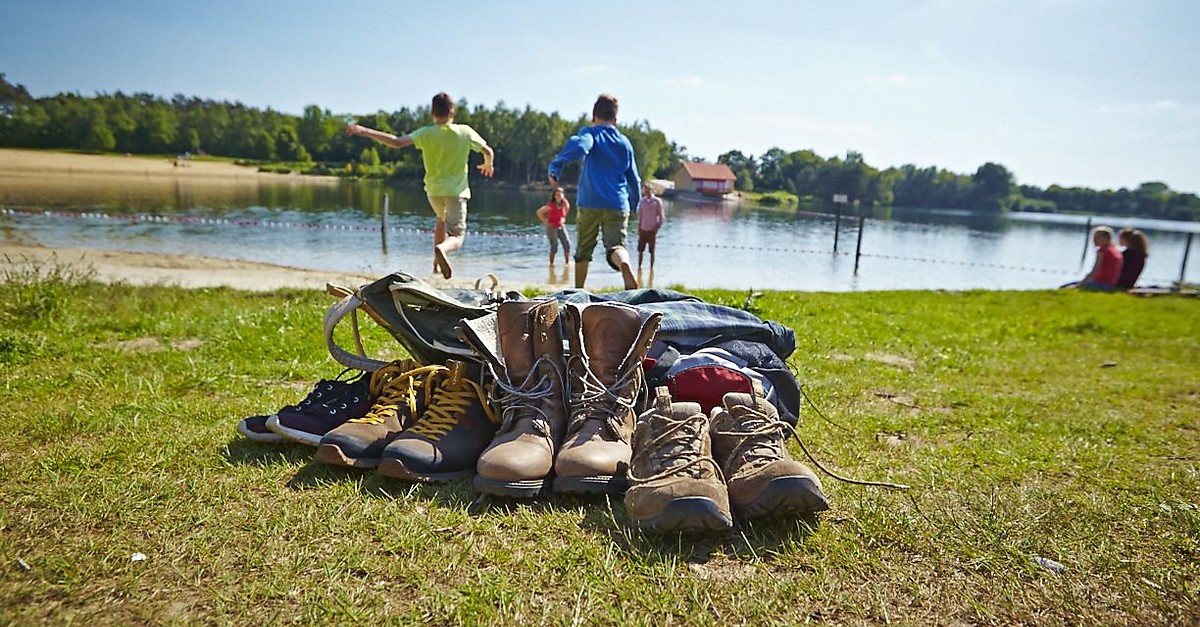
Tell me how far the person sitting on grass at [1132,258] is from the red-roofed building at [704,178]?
102m

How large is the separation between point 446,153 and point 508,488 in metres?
7.68

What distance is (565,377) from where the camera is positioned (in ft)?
8.89

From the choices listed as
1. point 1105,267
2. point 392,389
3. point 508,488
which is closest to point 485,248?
point 1105,267

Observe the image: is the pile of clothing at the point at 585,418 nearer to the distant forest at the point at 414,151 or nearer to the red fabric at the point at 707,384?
the red fabric at the point at 707,384

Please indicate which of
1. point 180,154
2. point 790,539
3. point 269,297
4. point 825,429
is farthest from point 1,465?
point 180,154

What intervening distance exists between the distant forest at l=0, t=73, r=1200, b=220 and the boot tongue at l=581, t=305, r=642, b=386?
95.3 meters

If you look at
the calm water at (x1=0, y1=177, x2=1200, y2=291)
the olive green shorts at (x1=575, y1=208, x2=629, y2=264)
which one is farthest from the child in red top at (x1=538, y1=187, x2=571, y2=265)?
the olive green shorts at (x1=575, y1=208, x2=629, y2=264)

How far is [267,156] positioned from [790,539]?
445ft

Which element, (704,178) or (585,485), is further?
(704,178)

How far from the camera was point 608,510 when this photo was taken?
226cm

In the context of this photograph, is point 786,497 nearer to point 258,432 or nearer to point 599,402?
point 599,402

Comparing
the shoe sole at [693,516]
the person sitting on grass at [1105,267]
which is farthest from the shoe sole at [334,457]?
the person sitting on grass at [1105,267]

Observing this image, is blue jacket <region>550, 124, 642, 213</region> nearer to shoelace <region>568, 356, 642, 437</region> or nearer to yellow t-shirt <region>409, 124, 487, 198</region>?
yellow t-shirt <region>409, 124, 487, 198</region>

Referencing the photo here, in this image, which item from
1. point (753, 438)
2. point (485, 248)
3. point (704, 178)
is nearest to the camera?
point (753, 438)
